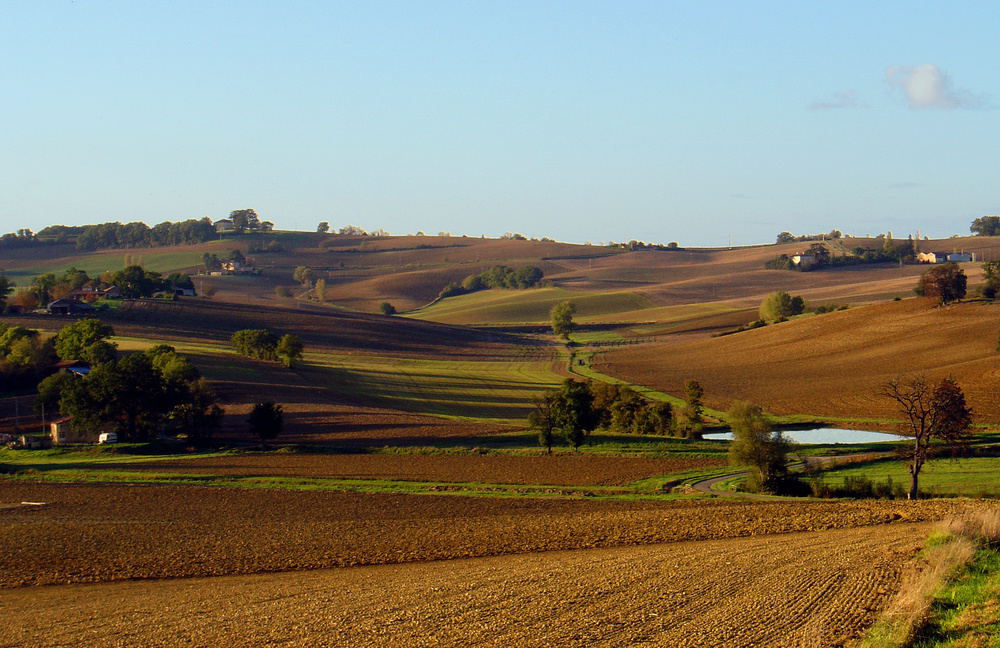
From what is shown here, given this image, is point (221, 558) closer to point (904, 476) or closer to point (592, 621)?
point (592, 621)

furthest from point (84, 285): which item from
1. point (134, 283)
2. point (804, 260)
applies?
point (804, 260)

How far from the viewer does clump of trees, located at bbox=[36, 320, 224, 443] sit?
48438mm

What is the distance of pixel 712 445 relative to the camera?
→ 151ft

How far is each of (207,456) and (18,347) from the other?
2704 cm

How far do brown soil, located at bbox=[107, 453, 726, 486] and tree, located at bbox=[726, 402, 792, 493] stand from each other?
139 inches

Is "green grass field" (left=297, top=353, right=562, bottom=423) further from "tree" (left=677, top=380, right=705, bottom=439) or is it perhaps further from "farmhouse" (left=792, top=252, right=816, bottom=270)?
"farmhouse" (left=792, top=252, right=816, bottom=270)

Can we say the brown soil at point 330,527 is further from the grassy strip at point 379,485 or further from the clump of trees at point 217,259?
the clump of trees at point 217,259

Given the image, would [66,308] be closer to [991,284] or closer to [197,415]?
[197,415]

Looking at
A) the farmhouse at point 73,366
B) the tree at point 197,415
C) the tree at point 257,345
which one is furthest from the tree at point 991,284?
the farmhouse at point 73,366

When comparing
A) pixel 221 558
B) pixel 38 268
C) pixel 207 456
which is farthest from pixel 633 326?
pixel 38 268

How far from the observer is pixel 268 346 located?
76750 millimetres

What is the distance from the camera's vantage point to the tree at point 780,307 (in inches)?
4208

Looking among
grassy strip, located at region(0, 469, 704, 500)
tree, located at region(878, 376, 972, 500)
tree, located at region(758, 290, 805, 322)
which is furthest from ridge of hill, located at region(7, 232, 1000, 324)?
grassy strip, located at region(0, 469, 704, 500)

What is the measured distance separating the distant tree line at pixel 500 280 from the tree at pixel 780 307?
66.0 metres
